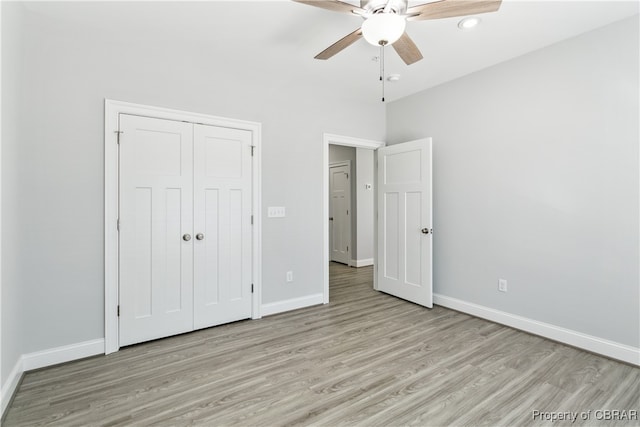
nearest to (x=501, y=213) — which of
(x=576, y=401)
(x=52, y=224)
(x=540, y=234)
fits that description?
(x=540, y=234)

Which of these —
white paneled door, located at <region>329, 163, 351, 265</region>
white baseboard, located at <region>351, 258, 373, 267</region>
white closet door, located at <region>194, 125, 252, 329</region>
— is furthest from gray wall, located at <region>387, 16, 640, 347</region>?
white paneled door, located at <region>329, 163, 351, 265</region>

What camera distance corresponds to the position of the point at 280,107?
3.52 metres

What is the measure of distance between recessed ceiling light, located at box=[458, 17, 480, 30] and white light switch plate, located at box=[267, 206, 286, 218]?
7.78 ft

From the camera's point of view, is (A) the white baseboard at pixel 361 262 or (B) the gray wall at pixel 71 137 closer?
(B) the gray wall at pixel 71 137

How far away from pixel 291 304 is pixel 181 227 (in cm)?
151

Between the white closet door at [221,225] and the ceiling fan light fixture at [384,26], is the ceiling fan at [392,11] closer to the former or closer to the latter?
the ceiling fan light fixture at [384,26]

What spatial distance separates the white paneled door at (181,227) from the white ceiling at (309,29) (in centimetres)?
73

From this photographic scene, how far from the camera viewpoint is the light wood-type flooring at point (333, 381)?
1823 millimetres

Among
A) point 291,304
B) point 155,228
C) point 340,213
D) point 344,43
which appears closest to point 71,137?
point 155,228

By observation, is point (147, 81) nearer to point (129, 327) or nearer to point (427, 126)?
point (129, 327)

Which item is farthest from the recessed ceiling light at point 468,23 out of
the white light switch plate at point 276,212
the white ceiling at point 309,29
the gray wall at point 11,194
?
the gray wall at point 11,194

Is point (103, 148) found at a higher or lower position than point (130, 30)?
lower

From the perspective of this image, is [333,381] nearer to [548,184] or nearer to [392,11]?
[392,11]

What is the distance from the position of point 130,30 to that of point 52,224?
1658 millimetres
